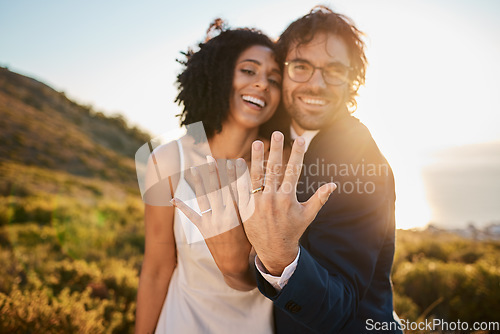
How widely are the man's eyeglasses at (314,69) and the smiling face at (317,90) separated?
0.02 meters

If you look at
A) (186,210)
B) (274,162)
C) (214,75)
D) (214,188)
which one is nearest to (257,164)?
(274,162)

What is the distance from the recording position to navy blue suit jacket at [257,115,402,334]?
1.08 m

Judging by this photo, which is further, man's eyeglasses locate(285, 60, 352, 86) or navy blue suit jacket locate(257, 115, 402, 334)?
man's eyeglasses locate(285, 60, 352, 86)

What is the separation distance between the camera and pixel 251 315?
5.84ft

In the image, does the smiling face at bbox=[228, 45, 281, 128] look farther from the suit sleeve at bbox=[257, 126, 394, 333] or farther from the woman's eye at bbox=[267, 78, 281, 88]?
the suit sleeve at bbox=[257, 126, 394, 333]

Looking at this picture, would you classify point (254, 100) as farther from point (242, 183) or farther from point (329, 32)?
point (242, 183)

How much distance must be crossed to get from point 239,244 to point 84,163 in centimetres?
2669

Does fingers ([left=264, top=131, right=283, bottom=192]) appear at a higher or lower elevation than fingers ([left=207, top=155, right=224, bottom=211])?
higher

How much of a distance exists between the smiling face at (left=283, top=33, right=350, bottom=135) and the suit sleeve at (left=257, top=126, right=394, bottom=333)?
58cm

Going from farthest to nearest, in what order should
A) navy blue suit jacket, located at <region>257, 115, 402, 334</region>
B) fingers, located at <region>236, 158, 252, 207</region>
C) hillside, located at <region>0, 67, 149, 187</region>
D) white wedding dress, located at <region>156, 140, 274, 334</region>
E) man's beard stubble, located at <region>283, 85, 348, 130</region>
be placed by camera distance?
hillside, located at <region>0, 67, 149, 187</region>, man's beard stubble, located at <region>283, 85, 348, 130</region>, white wedding dress, located at <region>156, 140, 274, 334</region>, navy blue suit jacket, located at <region>257, 115, 402, 334</region>, fingers, located at <region>236, 158, 252, 207</region>

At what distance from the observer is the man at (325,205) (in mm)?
957

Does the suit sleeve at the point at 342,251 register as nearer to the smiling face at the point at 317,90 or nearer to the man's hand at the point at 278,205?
the man's hand at the point at 278,205

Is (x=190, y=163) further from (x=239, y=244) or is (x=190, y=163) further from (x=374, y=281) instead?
(x=374, y=281)

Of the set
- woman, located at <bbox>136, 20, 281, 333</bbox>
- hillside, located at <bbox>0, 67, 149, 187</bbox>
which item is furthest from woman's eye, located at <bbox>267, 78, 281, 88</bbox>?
hillside, located at <bbox>0, 67, 149, 187</bbox>
